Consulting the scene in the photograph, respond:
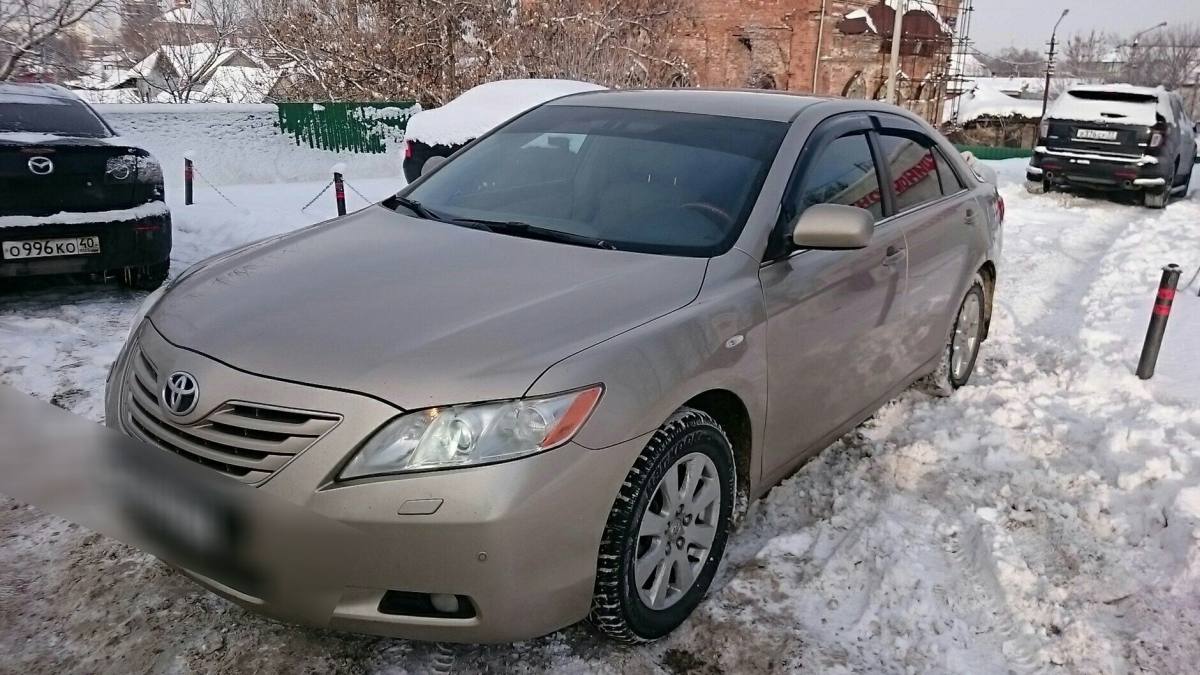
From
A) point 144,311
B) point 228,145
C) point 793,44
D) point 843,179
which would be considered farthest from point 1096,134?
point 793,44

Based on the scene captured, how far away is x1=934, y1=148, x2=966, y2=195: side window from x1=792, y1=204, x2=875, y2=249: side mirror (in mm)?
1761

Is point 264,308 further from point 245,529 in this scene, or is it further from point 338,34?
point 338,34

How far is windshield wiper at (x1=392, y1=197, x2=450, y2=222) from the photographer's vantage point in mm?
3490

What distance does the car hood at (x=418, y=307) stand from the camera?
2242mm

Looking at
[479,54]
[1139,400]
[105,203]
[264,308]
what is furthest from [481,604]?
[479,54]

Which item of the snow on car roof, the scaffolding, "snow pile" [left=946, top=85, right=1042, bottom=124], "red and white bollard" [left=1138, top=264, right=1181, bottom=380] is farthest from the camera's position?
"snow pile" [left=946, top=85, right=1042, bottom=124]

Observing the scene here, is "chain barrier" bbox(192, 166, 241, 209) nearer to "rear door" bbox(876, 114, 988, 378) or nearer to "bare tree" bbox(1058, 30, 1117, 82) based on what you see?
"rear door" bbox(876, 114, 988, 378)

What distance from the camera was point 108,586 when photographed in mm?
2922

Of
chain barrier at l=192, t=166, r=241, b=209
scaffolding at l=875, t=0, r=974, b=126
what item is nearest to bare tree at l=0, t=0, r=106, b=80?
chain barrier at l=192, t=166, r=241, b=209

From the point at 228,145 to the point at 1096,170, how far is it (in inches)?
568

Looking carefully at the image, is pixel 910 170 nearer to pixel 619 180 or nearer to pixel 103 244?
pixel 619 180

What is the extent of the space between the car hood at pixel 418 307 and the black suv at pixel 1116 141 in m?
12.6

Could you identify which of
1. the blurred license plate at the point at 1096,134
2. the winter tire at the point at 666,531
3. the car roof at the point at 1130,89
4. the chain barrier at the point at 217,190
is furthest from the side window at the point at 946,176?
the car roof at the point at 1130,89

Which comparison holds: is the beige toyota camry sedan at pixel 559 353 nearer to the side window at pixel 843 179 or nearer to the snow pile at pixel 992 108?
the side window at pixel 843 179
